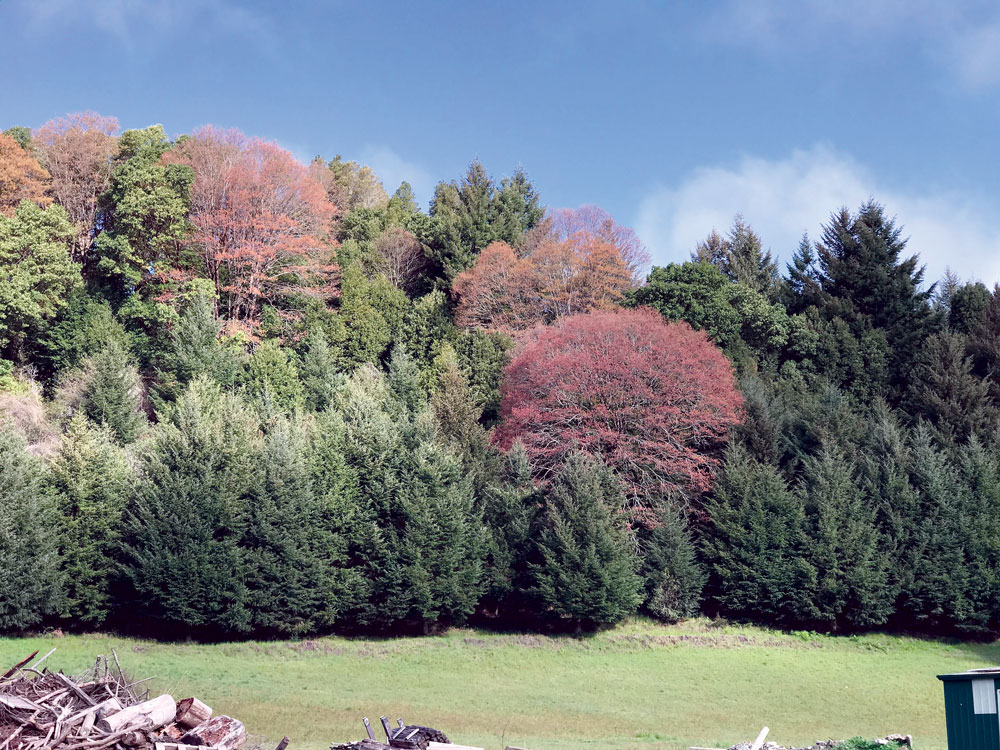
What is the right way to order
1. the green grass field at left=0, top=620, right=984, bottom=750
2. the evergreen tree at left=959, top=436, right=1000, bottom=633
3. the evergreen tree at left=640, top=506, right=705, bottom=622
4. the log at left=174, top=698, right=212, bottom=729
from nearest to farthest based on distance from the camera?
the log at left=174, top=698, right=212, bottom=729 → the green grass field at left=0, top=620, right=984, bottom=750 → the evergreen tree at left=959, top=436, right=1000, bottom=633 → the evergreen tree at left=640, top=506, right=705, bottom=622

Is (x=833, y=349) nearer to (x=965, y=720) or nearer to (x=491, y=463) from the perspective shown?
(x=491, y=463)

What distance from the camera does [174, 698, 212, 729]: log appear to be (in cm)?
1677

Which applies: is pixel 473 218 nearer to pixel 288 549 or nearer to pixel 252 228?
pixel 252 228

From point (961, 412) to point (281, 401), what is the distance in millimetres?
32555

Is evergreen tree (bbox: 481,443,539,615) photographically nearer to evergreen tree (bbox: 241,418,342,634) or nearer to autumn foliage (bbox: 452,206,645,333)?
evergreen tree (bbox: 241,418,342,634)

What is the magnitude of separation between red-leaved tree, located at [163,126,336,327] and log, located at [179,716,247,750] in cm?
3526

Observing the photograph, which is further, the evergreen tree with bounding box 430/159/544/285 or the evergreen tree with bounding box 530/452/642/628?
the evergreen tree with bounding box 430/159/544/285

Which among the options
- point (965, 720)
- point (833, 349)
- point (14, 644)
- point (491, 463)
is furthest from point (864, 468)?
point (14, 644)

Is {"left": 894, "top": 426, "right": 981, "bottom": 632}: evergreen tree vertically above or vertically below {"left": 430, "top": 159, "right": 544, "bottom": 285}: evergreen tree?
below

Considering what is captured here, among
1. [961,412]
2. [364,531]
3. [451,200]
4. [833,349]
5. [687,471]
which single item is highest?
[451,200]

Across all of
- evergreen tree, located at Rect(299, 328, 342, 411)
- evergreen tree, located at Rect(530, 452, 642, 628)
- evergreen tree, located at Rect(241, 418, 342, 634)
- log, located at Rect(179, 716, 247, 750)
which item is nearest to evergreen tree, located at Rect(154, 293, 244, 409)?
evergreen tree, located at Rect(299, 328, 342, 411)

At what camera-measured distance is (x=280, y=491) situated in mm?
35812

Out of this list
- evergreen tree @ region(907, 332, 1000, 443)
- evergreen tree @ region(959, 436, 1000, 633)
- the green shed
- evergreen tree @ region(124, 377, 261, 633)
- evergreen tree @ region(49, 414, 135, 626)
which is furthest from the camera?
evergreen tree @ region(907, 332, 1000, 443)

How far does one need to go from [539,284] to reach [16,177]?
28067mm
